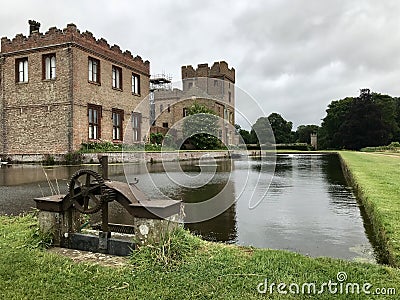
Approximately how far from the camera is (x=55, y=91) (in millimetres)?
21453

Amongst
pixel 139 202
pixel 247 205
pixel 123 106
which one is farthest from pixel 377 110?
pixel 139 202

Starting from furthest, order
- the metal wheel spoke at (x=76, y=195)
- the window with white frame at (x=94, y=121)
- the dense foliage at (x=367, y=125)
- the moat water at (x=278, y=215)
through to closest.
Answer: the dense foliage at (x=367, y=125) < the window with white frame at (x=94, y=121) < the moat water at (x=278, y=215) < the metal wheel spoke at (x=76, y=195)

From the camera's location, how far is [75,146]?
21.1 meters

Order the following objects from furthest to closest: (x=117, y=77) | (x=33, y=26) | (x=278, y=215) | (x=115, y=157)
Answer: (x=117, y=77) → (x=33, y=26) → (x=115, y=157) → (x=278, y=215)

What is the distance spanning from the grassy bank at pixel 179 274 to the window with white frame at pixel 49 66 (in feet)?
64.9

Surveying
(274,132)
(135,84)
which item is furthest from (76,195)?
(274,132)

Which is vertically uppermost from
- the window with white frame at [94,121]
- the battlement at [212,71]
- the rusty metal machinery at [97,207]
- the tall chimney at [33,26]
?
the battlement at [212,71]

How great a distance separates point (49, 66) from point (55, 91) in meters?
1.69

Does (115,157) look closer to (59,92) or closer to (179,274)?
(59,92)

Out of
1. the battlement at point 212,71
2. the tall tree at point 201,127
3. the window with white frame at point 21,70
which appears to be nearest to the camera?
the tall tree at point 201,127

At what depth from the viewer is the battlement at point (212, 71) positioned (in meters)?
46.4

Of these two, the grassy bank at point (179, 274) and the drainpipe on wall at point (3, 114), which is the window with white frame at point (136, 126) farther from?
the grassy bank at point (179, 274)

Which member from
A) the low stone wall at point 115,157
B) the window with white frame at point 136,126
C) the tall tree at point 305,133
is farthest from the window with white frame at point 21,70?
the tall tree at point 305,133

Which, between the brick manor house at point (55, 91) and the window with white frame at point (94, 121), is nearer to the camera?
the brick manor house at point (55, 91)
